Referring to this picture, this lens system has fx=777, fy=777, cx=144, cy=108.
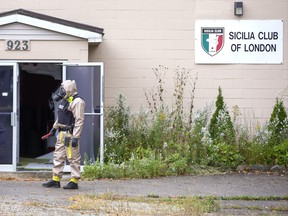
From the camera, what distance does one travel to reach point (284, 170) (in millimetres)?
16234

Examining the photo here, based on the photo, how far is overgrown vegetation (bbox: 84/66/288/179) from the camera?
15641 millimetres

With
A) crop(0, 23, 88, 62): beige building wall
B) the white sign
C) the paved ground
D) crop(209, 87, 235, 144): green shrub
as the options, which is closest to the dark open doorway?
crop(0, 23, 88, 62): beige building wall

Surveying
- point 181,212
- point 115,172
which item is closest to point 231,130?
point 115,172

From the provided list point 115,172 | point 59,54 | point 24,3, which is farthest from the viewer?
point 24,3

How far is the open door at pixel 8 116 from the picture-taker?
51.1 feet

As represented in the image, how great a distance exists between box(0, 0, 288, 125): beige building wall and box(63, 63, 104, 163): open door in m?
1.45

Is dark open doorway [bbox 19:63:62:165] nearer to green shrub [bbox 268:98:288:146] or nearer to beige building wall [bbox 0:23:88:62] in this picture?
beige building wall [bbox 0:23:88:62]

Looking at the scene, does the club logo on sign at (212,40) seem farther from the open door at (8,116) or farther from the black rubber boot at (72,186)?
the black rubber boot at (72,186)

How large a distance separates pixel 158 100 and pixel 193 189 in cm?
417

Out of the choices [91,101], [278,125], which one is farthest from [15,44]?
[278,125]

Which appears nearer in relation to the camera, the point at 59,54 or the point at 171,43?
the point at 59,54

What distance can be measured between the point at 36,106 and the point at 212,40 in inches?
187

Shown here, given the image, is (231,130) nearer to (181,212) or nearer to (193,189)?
(193,189)

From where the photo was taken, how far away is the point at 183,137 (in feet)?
53.8
